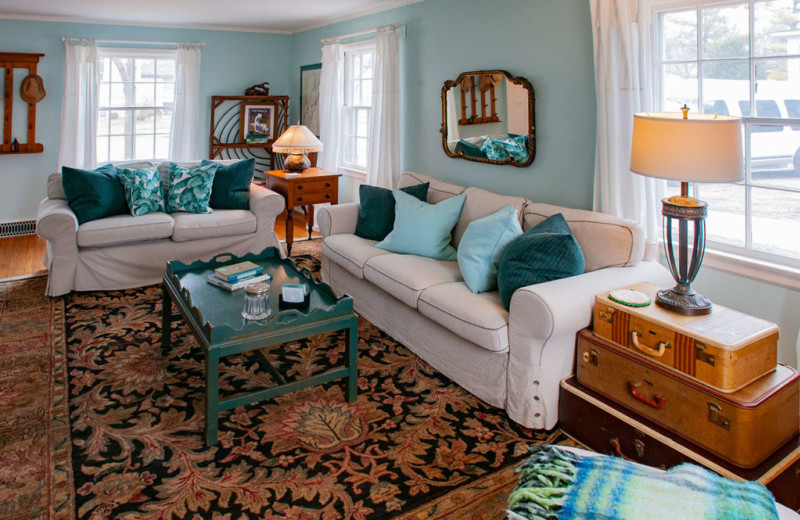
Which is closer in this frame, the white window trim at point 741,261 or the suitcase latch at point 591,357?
the suitcase latch at point 591,357

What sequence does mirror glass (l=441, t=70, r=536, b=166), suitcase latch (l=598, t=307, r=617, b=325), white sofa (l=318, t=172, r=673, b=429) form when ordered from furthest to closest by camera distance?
mirror glass (l=441, t=70, r=536, b=166) → white sofa (l=318, t=172, r=673, b=429) → suitcase latch (l=598, t=307, r=617, b=325)

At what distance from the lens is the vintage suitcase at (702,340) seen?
204 centimetres

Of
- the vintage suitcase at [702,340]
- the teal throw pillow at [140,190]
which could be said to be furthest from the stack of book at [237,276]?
the vintage suitcase at [702,340]

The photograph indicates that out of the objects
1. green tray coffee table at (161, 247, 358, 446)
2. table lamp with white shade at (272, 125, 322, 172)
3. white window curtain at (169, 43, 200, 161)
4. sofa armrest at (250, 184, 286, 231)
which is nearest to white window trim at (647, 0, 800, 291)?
green tray coffee table at (161, 247, 358, 446)

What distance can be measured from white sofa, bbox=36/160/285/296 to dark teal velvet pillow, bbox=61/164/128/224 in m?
0.07

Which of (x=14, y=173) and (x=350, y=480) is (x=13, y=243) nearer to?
(x=14, y=173)

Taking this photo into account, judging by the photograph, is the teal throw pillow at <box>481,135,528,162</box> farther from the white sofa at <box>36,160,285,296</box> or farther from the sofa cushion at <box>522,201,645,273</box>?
the white sofa at <box>36,160,285,296</box>

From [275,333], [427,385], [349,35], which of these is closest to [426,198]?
[427,385]

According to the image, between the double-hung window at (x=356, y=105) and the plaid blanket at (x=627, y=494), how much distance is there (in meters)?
4.94

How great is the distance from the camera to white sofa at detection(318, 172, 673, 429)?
2.53 m

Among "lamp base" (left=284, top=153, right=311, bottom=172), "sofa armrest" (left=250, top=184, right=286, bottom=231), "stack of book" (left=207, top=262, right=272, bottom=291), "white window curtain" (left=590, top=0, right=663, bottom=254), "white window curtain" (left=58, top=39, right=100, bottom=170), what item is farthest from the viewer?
"white window curtain" (left=58, top=39, right=100, bottom=170)

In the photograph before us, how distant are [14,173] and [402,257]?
15.8 feet

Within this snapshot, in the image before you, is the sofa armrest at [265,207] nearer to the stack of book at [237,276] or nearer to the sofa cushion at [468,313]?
the stack of book at [237,276]

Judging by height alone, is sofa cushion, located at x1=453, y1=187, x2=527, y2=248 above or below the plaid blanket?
above
